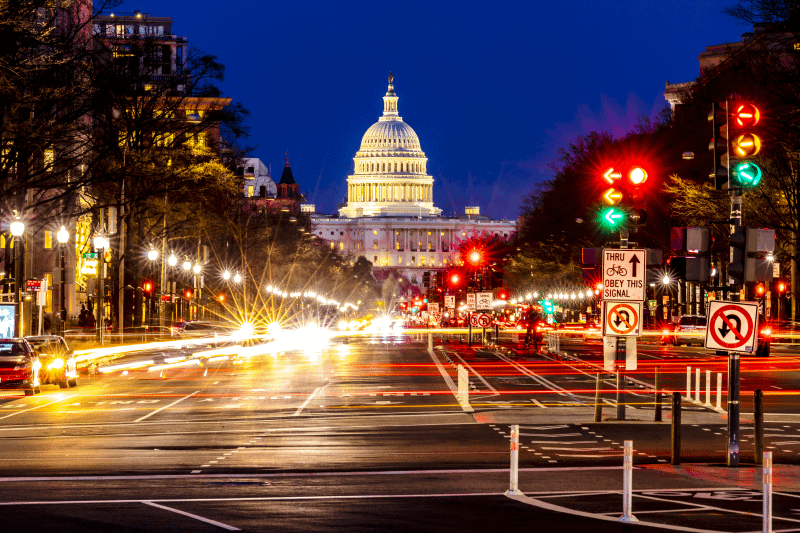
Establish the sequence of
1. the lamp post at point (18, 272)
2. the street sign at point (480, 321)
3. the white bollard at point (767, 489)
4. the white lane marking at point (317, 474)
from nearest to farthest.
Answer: the white bollard at point (767, 489) < the white lane marking at point (317, 474) < the lamp post at point (18, 272) < the street sign at point (480, 321)

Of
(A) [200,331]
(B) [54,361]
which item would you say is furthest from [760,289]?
(B) [54,361]

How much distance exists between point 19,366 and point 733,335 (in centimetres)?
2104

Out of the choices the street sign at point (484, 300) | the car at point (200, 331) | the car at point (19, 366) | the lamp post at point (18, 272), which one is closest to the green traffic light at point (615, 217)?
the car at point (19, 366)

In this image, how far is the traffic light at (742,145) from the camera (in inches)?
672

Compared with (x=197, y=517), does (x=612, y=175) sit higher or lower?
higher

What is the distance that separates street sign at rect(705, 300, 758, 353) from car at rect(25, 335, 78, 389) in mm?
21698

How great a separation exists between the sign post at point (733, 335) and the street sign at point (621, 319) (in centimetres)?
587

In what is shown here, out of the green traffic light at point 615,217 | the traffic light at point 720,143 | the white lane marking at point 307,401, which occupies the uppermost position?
the traffic light at point 720,143

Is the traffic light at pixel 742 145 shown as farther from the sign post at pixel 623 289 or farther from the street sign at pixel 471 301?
the street sign at pixel 471 301

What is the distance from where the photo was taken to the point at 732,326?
16.7m

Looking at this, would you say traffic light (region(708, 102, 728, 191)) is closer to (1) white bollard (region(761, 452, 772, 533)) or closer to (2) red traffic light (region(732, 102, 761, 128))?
(2) red traffic light (region(732, 102, 761, 128))

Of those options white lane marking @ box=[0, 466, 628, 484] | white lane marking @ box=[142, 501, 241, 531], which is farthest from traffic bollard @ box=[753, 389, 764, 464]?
white lane marking @ box=[142, 501, 241, 531]

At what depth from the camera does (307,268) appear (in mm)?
129375

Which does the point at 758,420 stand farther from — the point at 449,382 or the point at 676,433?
the point at 449,382
